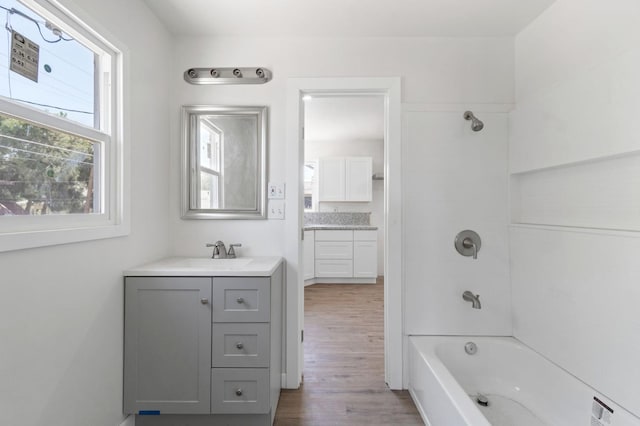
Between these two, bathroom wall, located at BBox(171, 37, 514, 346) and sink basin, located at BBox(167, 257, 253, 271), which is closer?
sink basin, located at BBox(167, 257, 253, 271)

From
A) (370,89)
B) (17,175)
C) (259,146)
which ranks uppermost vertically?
(370,89)

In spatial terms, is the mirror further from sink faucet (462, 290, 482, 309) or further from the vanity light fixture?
sink faucet (462, 290, 482, 309)

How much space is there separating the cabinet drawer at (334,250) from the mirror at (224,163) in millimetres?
2732

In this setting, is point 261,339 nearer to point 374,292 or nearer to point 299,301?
point 299,301

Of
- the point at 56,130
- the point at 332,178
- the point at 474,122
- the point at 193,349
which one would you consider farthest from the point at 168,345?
the point at 332,178

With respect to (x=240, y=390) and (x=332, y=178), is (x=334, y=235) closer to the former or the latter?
(x=332, y=178)

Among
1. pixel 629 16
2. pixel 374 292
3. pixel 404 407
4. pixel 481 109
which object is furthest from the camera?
pixel 374 292

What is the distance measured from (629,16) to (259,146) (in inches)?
78.0

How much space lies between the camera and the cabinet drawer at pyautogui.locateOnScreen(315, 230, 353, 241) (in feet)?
15.3

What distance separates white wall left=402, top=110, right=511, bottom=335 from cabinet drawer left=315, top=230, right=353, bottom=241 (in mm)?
2684

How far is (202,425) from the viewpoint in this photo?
5.13 ft

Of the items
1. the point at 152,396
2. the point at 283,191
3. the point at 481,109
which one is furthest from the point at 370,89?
the point at 152,396

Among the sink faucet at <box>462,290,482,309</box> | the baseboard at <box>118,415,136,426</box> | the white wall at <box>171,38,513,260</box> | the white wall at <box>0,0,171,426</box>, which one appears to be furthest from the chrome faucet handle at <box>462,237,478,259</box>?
the baseboard at <box>118,415,136,426</box>

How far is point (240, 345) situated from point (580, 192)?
1.93 meters
